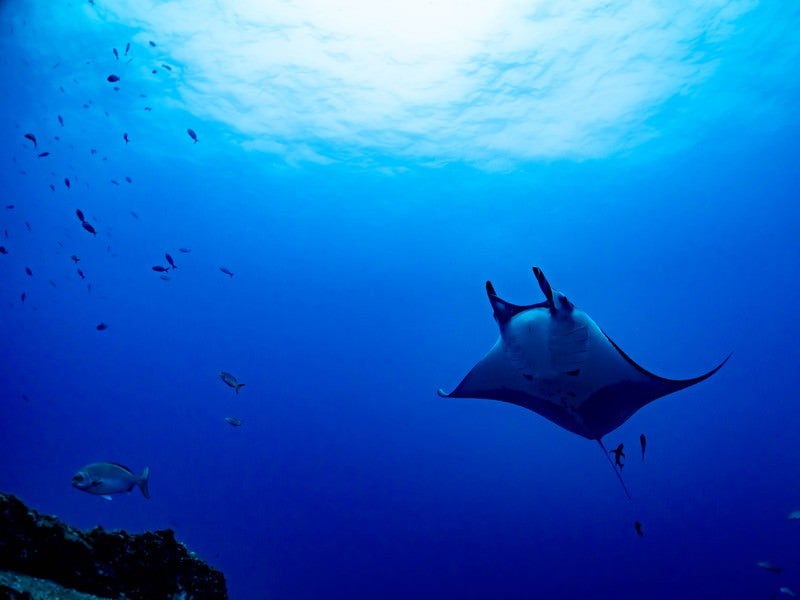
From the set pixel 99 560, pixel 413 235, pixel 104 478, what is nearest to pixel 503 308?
pixel 99 560

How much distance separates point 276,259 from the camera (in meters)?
24.0

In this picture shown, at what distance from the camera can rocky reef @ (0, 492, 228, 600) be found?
8.79ft

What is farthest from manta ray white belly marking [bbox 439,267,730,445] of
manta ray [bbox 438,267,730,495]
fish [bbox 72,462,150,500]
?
fish [bbox 72,462,150,500]

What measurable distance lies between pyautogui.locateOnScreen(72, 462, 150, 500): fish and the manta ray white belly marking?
3.50 metres

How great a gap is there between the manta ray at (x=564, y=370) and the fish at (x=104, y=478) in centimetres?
351

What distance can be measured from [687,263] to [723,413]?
1258 centimetres

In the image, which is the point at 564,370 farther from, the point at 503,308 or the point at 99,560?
the point at 99,560

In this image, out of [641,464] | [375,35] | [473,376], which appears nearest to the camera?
[473,376]

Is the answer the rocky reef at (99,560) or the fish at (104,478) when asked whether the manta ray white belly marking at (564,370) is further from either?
the fish at (104,478)

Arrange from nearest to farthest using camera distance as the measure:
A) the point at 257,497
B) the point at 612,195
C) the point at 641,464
Answer: the point at 612,195 → the point at 641,464 → the point at 257,497

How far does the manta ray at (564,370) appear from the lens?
354 centimetres

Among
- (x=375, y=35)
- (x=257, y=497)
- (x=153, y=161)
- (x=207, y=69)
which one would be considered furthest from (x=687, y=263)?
(x=257, y=497)

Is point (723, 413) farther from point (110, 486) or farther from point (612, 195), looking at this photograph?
point (110, 486)

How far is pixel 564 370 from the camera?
12.5 ft
